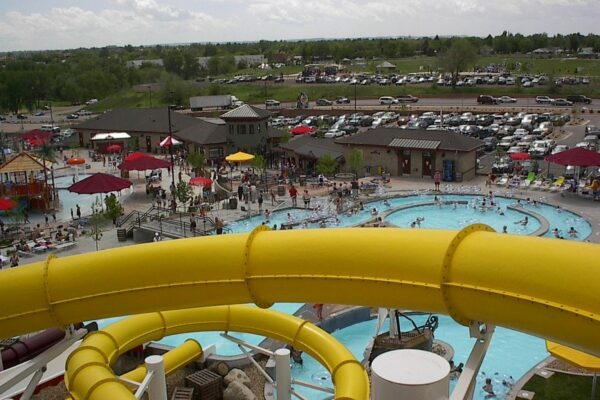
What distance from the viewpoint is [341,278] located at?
7668 mm

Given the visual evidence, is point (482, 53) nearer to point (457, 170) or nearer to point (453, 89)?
point (453, 89)

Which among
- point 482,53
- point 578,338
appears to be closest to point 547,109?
point 578,338

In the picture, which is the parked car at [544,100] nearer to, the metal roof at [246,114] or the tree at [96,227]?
the metal roof at [246,114]

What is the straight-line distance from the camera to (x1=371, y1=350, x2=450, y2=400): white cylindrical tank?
7082mm

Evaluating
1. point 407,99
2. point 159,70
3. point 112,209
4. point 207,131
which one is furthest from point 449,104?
point 159,70

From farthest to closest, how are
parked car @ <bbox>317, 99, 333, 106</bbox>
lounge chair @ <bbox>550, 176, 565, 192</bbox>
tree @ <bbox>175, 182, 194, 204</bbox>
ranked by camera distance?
parked car @ <bbox>317, 99, 333, 106</bbox>
lounge chair @ <bbox>550, 176, 565, 192</bbox>
tree @ <bbox>175, 182, 194, 204</bbox>

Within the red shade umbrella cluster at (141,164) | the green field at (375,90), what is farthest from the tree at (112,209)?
the green field at (375,90)

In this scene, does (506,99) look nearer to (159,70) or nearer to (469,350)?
(469,350)

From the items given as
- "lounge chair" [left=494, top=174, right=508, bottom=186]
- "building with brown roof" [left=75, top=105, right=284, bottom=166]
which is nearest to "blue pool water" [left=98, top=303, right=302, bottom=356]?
"lounge chair" [left=494, top=174, right=508, bottom=186]

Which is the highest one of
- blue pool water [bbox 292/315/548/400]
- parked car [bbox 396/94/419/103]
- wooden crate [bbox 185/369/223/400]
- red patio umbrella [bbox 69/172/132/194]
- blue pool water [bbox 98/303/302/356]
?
parked car [bbox 396/94/419/103]

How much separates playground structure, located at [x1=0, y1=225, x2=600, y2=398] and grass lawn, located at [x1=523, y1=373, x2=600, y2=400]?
6.82 m

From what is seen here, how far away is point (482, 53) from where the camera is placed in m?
152

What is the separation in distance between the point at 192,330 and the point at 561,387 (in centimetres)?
849

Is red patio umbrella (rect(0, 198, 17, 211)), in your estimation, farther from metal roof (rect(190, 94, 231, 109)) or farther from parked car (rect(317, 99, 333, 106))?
parked car (rect(317, 99, 333, 106))
